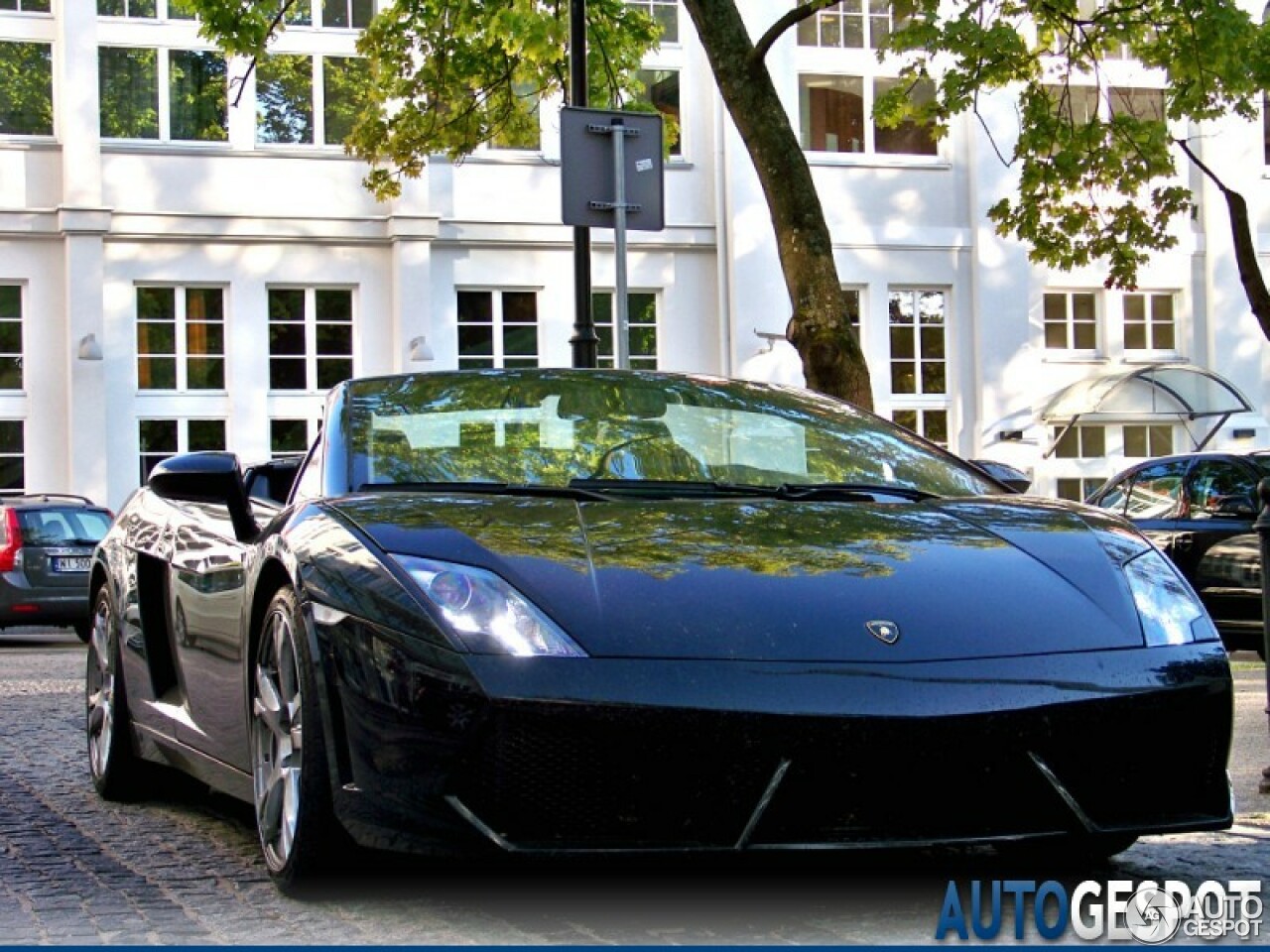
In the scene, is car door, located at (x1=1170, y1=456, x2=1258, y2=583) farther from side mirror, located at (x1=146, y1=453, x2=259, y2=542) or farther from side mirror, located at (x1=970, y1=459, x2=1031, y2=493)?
side mirror, located at (x1=146, y1=453, x2=259, y2=542)

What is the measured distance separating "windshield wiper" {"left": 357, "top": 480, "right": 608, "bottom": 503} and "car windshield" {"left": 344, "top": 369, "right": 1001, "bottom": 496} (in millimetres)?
20

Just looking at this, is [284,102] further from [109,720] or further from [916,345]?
[109,720]

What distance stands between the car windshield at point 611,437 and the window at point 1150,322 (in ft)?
105

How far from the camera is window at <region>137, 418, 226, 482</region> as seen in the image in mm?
32406

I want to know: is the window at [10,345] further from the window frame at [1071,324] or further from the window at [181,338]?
the window frame at [1071,324]

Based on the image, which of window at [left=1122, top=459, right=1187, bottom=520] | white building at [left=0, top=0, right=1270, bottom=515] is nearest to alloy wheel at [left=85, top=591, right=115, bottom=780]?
window at [left=1122, top=459, right=1187, bottom=520]

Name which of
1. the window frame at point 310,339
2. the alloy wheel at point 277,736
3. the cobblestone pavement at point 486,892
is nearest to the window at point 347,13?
the window frame at point 310,339

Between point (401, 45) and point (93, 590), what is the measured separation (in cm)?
1306

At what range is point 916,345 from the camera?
35844mm

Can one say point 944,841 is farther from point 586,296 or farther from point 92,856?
point 586,296

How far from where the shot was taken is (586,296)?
1414 cm

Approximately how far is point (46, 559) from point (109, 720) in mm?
15914

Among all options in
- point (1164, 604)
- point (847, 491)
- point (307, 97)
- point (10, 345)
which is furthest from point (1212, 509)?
point (10, 345)

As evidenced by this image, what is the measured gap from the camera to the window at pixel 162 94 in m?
32.2
